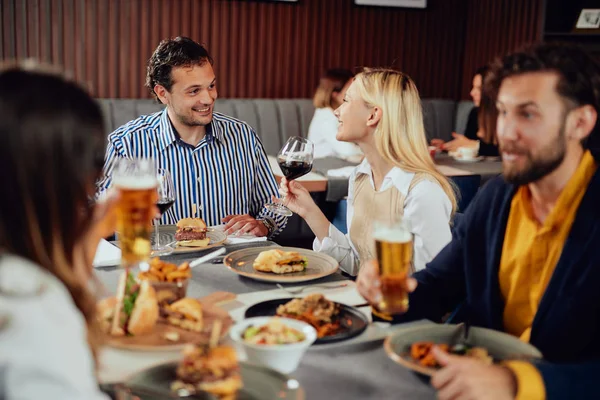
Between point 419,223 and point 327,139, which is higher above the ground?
point 419,223

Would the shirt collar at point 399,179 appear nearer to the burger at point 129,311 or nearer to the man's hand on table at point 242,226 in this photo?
the man's hand on table at point 242,226

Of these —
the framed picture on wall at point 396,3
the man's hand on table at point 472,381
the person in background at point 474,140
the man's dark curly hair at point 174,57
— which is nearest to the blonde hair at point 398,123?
the person in background at point 474,140

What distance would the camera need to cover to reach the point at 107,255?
2010 mm

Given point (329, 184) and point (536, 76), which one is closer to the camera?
point (536, 76)

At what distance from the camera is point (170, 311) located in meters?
1.47

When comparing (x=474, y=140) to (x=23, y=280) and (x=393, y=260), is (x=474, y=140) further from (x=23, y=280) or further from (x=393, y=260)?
(x=23, y=280)

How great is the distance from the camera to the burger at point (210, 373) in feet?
3.56

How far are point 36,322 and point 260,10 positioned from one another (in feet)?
17.3

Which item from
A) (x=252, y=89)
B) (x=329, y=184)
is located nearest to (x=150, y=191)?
(x=329, y=184)

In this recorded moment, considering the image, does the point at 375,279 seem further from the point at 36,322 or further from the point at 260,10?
the point at 260,10

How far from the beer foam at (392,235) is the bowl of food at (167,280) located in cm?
47

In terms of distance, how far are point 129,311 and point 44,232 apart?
1.64 ft

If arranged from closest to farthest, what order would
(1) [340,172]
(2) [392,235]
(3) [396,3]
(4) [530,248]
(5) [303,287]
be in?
(2) [392,235], (4) [530,248], (5) [303,287], (1) [340,172], (3) [396,3]

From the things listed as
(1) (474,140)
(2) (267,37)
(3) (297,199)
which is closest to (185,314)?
(3) (297,199)
